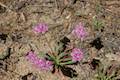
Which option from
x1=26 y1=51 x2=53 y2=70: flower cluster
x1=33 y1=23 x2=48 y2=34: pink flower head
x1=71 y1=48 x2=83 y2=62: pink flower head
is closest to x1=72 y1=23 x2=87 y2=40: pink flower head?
x1=71 y1=48 x2=83 y2=62: pink flower head

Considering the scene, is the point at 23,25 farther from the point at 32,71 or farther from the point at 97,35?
the point at 97,35

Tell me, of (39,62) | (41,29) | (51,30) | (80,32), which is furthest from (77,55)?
(51,30)

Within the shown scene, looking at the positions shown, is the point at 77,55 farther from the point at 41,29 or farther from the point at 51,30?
the point at 51,30

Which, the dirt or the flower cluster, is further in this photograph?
the dirt

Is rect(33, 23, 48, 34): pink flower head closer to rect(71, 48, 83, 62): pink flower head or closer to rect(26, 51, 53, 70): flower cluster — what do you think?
rect(26, 51, 53, 70): flower cluster

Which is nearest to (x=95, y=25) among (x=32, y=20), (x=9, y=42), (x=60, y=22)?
(x=60, y=22)

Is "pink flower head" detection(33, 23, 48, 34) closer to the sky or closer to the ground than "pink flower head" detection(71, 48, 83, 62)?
closer to the sky
